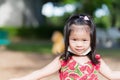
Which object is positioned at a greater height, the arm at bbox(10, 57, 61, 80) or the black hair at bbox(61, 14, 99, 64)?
the black hair at bbox(61, 14, 99, 64)

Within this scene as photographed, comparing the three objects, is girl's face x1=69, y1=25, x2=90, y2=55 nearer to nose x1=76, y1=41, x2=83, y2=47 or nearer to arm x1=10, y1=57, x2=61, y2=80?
nose x1=76, y1=41, x2=83, y2=47

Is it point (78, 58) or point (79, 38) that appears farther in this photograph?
point (78, 58)

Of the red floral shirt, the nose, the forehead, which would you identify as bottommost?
the red floral shirt

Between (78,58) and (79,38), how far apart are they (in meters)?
0.20

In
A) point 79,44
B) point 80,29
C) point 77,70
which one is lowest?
point 77,70

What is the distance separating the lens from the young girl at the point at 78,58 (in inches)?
129

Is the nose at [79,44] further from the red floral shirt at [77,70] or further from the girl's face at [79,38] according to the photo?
the red floral shirt at [77,70]

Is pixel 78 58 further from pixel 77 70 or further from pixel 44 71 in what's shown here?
pixel 44 71

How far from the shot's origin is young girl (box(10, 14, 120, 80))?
10.8 feet

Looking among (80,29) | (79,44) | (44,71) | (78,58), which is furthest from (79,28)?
(44,71)

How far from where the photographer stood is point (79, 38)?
3264mm

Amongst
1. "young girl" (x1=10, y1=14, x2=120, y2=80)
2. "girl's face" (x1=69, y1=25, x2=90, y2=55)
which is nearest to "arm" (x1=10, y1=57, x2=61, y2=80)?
"young girl" (x1=10, y1=14, x2=120, y2=80)

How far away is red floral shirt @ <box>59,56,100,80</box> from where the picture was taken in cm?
333

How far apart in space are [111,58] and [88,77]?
37.0 ft
